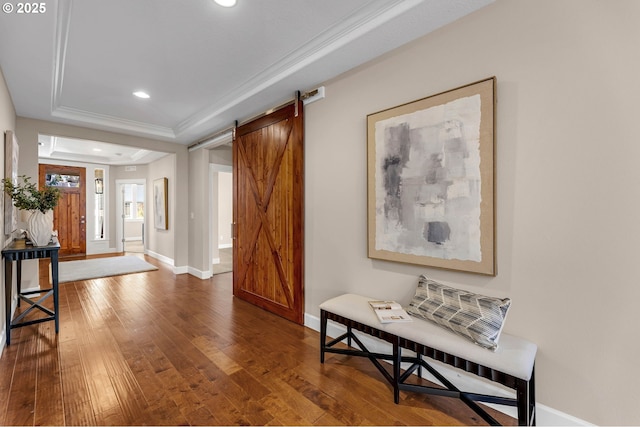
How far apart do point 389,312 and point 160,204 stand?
627cm

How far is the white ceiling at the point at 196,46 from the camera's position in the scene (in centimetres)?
200

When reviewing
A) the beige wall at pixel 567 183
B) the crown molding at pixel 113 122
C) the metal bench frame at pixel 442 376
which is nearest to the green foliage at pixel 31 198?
the crown molding at pixel 113 122

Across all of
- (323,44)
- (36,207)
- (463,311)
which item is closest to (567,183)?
(463,311)

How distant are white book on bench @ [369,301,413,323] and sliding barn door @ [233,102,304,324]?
46.2 inches

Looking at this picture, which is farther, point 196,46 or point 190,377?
point 196,46

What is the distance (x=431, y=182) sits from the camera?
2.07m

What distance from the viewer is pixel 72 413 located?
1.77 m

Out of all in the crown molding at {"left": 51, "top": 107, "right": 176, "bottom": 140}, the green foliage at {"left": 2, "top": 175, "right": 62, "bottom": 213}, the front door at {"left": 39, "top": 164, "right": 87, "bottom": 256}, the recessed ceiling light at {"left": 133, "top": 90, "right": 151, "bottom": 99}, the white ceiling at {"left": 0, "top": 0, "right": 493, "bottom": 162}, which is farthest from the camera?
the front door at {"left": 39, "top": 164, "right": 87, "bottom": 256}

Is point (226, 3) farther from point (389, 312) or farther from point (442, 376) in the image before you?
point (442, 376)

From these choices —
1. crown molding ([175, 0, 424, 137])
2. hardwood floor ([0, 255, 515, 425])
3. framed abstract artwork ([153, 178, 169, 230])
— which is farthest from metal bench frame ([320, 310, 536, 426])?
framed abstract artwork ([153, 178, 169, 230])

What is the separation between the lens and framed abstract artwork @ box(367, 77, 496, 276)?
1.85 meters

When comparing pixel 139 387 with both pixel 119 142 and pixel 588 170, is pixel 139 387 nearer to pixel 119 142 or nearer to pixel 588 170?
pixel 588 170

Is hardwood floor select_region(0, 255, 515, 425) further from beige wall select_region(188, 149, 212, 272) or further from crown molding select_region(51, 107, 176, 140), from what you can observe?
crown molding select_region(51, 107, 176, 140)

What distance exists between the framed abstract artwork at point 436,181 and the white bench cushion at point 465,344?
0.44m
